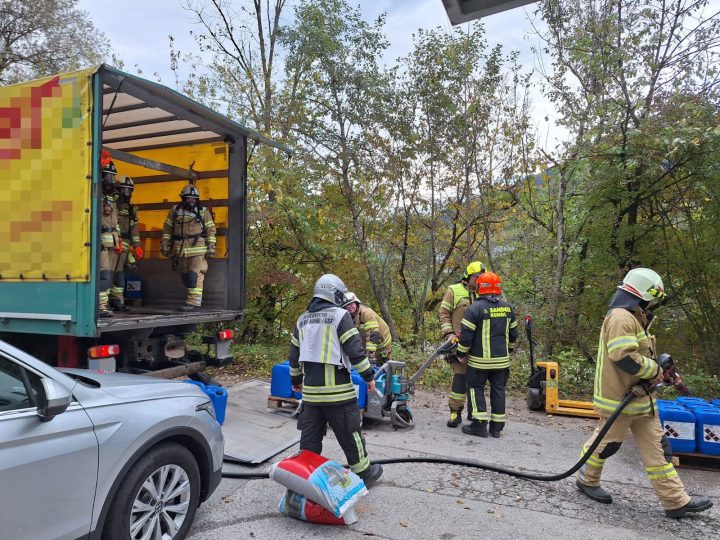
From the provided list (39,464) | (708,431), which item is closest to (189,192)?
(39,464)

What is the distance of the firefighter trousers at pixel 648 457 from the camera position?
3752 millimetres

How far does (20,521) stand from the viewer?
7.23 feet

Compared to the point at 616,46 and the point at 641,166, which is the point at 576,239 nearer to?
the point at 641,166

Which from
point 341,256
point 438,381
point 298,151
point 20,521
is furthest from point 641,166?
point 20,521

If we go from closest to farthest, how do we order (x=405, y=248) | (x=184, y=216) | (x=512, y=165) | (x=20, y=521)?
1. (x=20, y=521)
2. (x=184, y=216)
3. (x=512, y=165)
4. (x=405, y=248)

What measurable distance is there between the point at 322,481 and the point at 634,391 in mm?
2418

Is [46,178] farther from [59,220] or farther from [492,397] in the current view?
[492,397]

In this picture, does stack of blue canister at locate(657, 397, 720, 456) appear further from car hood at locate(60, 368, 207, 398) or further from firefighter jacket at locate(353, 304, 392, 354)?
car hood at locate(60, 368, 207, 398)

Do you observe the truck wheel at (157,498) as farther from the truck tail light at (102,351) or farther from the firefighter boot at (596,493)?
the firefighter boot at (596,493)

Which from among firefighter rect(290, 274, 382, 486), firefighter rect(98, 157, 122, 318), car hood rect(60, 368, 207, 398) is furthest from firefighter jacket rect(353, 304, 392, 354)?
car hood rect(60, 368, 207, 398)

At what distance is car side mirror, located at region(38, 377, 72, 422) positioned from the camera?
91.9 inches

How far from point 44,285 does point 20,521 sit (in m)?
2.65

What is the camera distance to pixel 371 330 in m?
6.38

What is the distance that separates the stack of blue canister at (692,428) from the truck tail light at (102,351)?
499 centimetres
